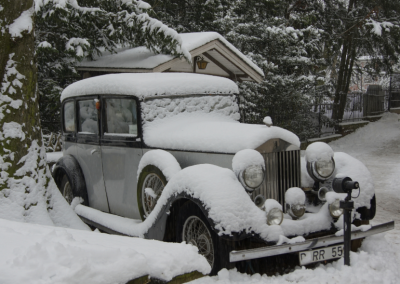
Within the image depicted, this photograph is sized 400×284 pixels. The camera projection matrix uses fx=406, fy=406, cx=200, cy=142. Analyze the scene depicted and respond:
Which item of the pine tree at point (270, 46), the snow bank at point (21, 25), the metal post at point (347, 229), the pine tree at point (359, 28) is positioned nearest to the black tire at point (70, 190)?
the snow bank at point (21, 25)

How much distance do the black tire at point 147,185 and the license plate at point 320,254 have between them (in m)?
1.58

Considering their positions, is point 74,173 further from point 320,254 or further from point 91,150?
point 320,254

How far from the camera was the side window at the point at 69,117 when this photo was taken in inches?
236

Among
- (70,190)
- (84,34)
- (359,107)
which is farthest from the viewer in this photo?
(359,107)

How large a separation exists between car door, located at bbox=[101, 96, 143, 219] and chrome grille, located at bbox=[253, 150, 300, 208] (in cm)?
155

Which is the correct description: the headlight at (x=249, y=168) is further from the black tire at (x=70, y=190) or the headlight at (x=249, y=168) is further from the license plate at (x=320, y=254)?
the black tire at (x=70, y=190)

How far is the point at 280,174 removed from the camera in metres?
4.05

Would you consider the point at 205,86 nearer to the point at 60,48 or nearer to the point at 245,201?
the point at 245,201

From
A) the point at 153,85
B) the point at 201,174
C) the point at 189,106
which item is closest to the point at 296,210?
the point at 201,174

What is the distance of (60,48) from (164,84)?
6.86 m

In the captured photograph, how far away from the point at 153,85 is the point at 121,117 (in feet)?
1.93

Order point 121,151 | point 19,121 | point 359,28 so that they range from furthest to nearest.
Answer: point 359,28
point 121,151
point 19,121

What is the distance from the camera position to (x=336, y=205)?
3.90 m

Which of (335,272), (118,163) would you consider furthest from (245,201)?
(118,163)
